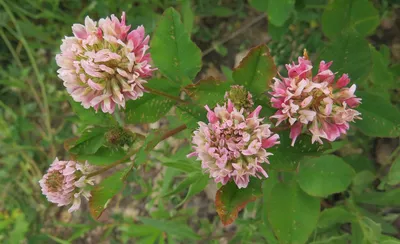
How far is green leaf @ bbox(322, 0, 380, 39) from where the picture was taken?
1506 mm

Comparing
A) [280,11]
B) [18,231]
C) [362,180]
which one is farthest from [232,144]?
[18,231]

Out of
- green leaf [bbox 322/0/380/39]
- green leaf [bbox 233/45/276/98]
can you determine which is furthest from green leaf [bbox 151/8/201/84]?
green leaf [bbox 322/0/380/39]

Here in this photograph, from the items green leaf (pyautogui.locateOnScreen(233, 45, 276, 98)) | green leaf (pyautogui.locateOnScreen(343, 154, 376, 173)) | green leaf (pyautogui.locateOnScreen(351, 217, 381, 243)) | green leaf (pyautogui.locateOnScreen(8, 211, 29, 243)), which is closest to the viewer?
green leaf (pyautogui.locateOnScreen(233, 45, 276, 98))

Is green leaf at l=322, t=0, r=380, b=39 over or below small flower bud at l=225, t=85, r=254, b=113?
below

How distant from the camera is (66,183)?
3.85 feet

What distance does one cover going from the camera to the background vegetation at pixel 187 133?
1.47m

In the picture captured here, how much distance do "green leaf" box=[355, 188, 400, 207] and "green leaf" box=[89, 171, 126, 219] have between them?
0.84 meters

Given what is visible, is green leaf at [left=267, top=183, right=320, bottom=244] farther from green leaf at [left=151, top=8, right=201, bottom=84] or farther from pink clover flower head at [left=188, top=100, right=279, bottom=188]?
green leaf at [left=151, top=8, right=201, bottom=84]

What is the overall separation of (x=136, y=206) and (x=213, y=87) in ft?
4.31

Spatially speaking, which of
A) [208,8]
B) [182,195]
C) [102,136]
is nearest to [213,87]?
[102,136]

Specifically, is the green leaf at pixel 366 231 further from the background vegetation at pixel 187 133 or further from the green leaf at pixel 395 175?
the green leaf at pixel 395 175

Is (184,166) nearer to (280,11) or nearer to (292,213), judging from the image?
(292,213)

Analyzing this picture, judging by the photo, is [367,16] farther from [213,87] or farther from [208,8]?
[208,8]

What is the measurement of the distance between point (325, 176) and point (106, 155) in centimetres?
60
